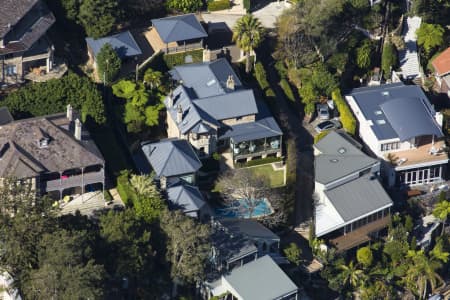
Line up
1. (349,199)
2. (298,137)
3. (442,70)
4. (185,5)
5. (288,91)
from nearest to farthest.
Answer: (349,199) → (298,137) → (288,91) → (185,5) → (442,70)

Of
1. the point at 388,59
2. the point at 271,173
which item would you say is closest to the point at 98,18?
the point at 271,173

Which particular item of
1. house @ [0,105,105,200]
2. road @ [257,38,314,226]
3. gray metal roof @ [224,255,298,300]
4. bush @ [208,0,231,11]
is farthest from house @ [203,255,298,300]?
bush @ [208,0,231,11]

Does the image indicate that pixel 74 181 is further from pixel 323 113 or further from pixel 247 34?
pixel 323 113

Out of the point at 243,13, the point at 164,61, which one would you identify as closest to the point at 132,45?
the point at 164,61

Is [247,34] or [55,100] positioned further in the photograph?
[247,34]

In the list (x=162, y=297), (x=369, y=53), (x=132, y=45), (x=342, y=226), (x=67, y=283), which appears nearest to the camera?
(x=67, y=283)

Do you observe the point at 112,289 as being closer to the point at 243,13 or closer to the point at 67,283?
the point at 67,283

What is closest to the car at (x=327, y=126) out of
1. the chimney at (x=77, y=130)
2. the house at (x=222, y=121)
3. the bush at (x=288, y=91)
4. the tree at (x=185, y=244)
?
the bush at (x=288, y=91)
